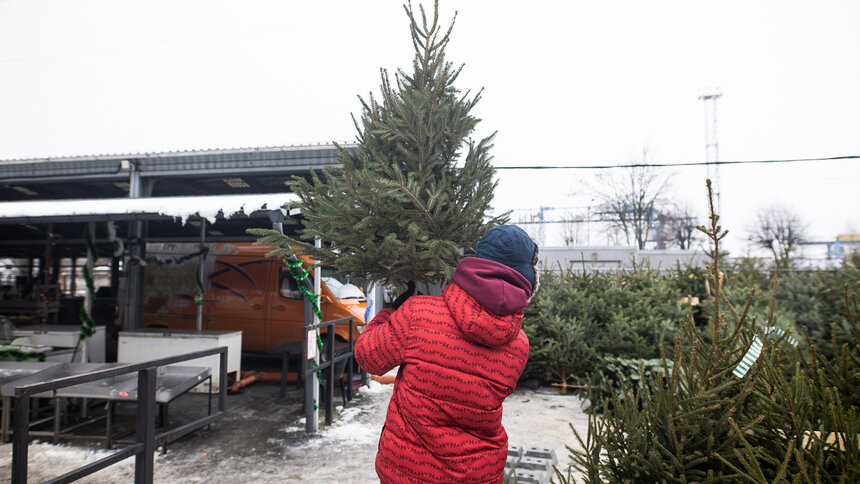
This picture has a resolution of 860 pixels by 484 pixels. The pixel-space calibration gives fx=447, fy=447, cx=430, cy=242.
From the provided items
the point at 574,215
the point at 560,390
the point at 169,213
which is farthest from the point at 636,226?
the point at 169,213

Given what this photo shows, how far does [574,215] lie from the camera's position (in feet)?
110

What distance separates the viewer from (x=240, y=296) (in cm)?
912

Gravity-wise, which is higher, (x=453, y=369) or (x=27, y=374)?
(x=453, y=369)

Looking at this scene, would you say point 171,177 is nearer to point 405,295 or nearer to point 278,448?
point 278,448

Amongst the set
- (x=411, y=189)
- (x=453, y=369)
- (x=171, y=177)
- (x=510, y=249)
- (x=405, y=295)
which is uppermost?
(x=171, y=177)

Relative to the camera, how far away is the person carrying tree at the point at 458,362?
1851 mm

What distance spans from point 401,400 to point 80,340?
25.4 ft

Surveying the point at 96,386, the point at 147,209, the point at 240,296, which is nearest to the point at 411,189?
the point at 96,386

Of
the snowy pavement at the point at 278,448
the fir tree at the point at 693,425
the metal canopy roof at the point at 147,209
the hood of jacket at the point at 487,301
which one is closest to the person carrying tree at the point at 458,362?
the hood of jacket at the point at 487,301

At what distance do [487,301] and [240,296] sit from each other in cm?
842

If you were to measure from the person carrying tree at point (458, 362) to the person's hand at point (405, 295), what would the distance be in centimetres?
43

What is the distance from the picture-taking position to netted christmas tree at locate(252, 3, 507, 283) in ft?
7.90

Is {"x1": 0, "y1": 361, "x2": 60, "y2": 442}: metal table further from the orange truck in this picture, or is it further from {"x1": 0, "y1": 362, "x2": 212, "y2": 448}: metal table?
the orange truck

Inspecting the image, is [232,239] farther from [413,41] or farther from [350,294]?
[413,41]
